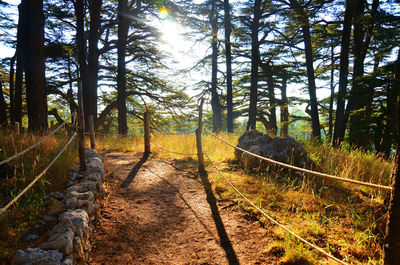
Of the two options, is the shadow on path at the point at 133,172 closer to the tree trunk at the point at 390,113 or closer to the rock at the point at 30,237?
the rock at the point at 30,237

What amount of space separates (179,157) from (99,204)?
3884 mm

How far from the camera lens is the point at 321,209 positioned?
3.39 meters

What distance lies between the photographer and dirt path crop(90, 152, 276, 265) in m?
2.70

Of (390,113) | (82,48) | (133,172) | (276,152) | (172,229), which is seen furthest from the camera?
(82,48)

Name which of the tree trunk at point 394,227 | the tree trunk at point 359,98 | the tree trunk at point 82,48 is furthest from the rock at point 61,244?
the tree trunk at point 82,48

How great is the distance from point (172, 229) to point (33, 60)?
6.54 m

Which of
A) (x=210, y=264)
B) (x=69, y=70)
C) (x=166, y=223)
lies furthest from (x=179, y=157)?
(x=69, y=70)

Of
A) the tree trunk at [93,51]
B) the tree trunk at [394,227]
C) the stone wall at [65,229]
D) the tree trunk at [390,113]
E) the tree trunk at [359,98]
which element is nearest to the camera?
the tree trunk at [394,227]

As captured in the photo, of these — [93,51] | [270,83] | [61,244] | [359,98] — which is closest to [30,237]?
[61,244]

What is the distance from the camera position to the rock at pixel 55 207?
9.39ft

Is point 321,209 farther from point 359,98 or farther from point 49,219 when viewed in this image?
point 359,98

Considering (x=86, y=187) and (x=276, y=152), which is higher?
(x=276, y=152)

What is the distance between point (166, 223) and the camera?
3.50 m

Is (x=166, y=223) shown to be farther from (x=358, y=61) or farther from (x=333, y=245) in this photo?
(x=358, y=61)
